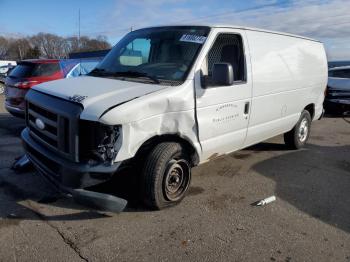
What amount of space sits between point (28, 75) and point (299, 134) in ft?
20.5

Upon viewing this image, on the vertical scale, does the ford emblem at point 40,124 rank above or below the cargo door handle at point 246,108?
below

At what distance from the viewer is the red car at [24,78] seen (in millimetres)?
8188

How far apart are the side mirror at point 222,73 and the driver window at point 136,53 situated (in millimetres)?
974

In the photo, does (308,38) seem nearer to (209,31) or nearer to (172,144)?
(209,31)

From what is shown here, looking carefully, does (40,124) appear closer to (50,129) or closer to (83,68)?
(50,129)

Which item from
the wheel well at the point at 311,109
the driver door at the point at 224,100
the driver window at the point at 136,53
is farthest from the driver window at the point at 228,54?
the wheel well at the point at 311,109

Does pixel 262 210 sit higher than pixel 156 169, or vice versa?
pixel 156 169

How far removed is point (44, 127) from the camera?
152 inches

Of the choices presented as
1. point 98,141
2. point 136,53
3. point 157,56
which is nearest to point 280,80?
point 157,56

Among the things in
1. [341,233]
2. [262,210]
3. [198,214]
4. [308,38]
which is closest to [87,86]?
[198,214]

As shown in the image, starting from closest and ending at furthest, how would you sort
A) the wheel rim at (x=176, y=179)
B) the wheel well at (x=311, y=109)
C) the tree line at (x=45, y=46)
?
1. the wheel rim at (x=176, y=179)
2. the wheel well at (x=311, y=109)
3. the tree line at (x=45, y=46)

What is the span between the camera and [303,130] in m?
7.03

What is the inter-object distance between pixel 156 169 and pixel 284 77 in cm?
300

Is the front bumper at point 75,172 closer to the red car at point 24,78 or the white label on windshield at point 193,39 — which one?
the white label on windshield at point 193,39
